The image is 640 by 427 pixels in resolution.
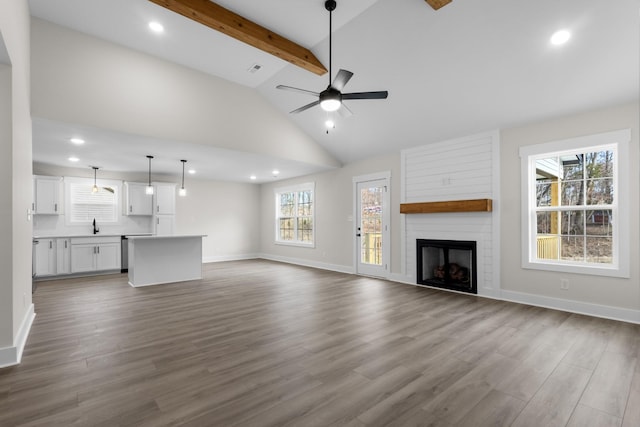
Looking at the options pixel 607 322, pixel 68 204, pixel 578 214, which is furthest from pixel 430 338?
pixel 68 204

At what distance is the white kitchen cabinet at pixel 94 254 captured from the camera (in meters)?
6.57

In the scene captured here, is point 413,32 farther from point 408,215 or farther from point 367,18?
point 408,215

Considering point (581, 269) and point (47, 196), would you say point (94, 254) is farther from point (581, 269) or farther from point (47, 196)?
point (581, 269)

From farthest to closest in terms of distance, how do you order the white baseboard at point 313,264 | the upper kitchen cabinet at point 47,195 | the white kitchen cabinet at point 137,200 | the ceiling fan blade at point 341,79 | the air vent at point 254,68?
the white kitchen cabinet at point 137,200
the white baseboard at point 313,264
the upper kitchen cabinet at point 47,195
the air vent at point 254,68
the ceiling fan blade at point 341,79

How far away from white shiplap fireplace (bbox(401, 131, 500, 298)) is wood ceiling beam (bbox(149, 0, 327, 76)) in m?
2.50

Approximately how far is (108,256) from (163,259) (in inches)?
78.3

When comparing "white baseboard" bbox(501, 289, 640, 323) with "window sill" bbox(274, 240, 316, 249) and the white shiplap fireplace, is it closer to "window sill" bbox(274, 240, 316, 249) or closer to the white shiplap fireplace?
A: the white shiplap fireplace

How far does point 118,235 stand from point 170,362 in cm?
570

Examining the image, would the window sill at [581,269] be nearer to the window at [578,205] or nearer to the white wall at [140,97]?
the window at [578,205]

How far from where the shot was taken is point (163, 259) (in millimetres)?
5973

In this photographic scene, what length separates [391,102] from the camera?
4988 millimetres

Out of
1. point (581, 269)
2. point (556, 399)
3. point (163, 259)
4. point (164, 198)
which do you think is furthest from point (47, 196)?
point (581, 269)

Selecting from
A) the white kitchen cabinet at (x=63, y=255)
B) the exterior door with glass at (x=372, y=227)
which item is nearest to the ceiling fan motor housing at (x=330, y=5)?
the exterior door with glass at (x=372, y=227)

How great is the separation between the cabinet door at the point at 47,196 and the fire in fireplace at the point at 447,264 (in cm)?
767
